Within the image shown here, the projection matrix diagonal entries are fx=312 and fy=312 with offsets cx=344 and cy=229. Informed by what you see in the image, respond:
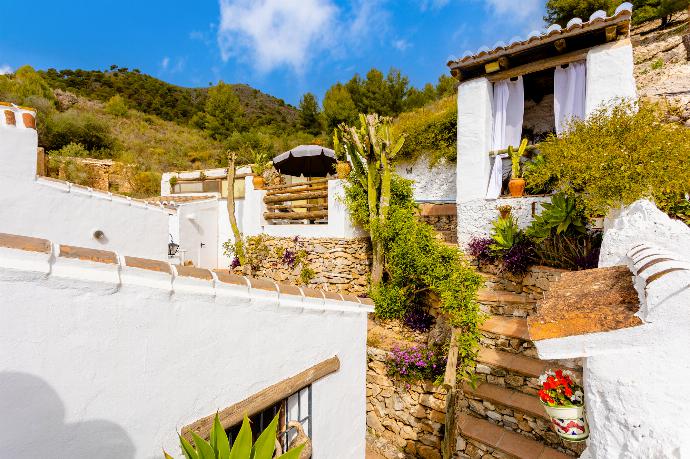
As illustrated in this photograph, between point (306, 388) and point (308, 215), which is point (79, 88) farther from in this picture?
point (306, 388)

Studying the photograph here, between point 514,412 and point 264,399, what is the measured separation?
152 inches

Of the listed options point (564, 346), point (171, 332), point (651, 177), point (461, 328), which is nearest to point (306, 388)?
point (171, 332)

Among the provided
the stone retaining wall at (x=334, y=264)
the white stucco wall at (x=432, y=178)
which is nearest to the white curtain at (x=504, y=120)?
the white stucco wall at (x=432, y=178)

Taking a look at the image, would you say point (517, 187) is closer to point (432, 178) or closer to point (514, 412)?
point (432, 178)

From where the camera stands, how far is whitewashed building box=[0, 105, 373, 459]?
1.63m

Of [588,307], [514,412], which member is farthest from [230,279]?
[514,412]

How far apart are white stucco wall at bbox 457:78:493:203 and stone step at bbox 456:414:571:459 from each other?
516 cm

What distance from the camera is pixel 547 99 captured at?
975cm

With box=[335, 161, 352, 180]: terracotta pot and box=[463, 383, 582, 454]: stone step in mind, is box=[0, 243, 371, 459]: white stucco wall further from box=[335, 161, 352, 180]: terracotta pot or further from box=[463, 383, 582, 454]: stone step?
box=[335, 161, 352, 180]: terracotta pot

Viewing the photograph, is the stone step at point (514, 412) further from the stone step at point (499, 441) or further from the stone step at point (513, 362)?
the stone step at point (513, 362)

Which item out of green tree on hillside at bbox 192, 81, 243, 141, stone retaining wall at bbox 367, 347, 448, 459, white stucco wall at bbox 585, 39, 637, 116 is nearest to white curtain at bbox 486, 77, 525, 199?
white stucco wall at bbox 585, 39, 637, 116

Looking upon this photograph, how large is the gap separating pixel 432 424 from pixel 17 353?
19.9 feet

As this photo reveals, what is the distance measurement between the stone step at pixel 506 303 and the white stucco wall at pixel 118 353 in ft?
16.3

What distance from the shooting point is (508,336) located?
18.0 ft
